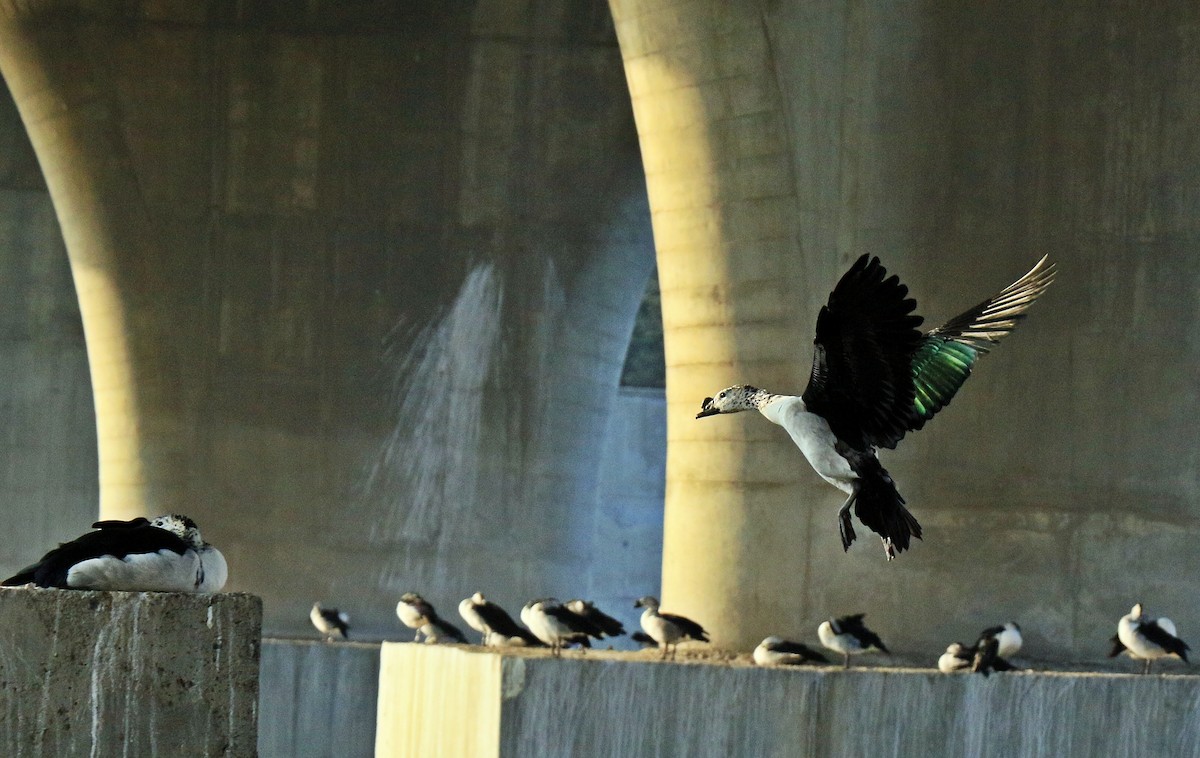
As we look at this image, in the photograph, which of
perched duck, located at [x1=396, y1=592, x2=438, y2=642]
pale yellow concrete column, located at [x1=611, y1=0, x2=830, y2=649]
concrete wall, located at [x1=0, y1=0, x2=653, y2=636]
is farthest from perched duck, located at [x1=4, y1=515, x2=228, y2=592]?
concrete wall, located at [x1=0, y1=0, x2=653, y2=636]

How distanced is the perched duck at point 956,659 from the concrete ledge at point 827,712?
1.96ft

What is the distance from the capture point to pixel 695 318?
1647 centimetres

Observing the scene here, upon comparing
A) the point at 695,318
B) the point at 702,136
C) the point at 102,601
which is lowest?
the point at 102,601

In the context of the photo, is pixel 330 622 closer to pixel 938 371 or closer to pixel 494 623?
pixel 494 623

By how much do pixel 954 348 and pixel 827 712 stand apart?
3.84 metres

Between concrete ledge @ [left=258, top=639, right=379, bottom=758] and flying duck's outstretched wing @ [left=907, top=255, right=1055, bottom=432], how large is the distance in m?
12.9

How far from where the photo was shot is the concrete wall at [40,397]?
33156 mm

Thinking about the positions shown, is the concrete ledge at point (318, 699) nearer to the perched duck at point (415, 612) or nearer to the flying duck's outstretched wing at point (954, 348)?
the perched duck at point (415, 612)

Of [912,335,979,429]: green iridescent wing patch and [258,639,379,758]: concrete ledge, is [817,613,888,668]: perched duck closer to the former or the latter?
[912,335,979,429]: green iridescent wing patch

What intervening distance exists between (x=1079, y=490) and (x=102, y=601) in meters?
10.3

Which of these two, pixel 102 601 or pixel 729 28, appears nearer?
pixel 102 601

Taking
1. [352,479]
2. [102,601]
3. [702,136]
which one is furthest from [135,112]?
[102,601]

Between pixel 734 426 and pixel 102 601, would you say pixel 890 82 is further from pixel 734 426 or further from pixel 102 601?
pixel 102 601

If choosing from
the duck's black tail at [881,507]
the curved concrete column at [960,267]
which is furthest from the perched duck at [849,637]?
the duck's black tail at [881,507]
